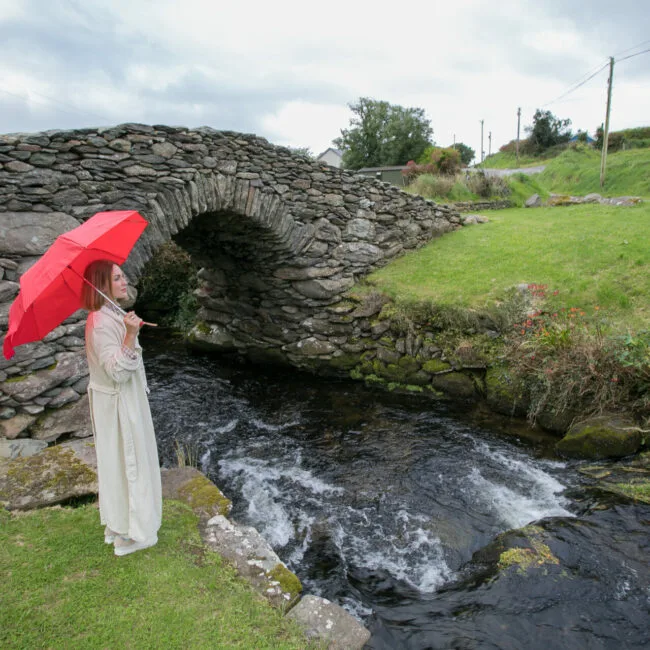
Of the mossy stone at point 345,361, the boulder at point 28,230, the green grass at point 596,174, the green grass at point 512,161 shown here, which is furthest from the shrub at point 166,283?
the green grass at point 512,161

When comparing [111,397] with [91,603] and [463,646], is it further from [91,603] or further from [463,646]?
[463,646]

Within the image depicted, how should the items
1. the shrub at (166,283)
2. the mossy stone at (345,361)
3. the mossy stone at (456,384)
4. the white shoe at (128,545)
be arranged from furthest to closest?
1. the shrub at (166,283)
2. the mossy stone at (345,361)
3. the mossy stone at (456,384)
4. the white shoe at (128,545)

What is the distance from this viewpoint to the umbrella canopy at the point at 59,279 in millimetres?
2953

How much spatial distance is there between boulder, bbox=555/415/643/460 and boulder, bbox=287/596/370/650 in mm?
4809

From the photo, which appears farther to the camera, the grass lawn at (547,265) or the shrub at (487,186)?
the shrub at (487,186)

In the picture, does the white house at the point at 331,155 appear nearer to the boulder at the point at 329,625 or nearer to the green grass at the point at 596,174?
the green grass at the point at 596,174

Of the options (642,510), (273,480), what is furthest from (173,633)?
(642,510)

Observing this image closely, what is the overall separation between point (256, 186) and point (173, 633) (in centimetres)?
728

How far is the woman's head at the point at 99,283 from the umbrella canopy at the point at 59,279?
2.1 inches

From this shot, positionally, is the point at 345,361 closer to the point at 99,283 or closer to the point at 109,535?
the point at 109,535

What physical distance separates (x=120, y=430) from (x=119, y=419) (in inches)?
3.5

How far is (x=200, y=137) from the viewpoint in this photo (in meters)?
7.74

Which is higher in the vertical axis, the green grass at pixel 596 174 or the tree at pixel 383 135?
the tree at pixel 383 135

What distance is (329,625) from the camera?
3.33 metres
